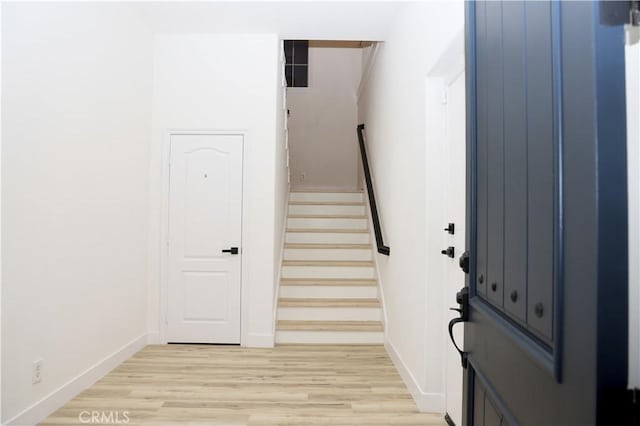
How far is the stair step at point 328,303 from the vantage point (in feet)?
13.0

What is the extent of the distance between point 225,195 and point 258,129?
738 millimetres

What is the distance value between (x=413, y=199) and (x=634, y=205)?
2.20 metres

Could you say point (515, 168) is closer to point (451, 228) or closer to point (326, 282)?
point (451, 228)

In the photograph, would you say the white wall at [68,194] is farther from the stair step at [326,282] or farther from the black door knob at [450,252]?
the black door knob at [450,252]

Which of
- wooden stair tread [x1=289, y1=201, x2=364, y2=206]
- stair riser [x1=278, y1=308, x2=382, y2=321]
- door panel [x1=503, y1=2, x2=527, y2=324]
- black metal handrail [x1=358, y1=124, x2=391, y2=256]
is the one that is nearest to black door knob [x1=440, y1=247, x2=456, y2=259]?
black metal handrail [x1=358, y1=124, x2=391, y2=256]

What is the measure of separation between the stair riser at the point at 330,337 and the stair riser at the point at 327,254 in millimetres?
1006

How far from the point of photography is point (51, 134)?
238 centimetres

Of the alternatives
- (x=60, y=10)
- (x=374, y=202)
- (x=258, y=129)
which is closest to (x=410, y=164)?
(x=374, y=202)

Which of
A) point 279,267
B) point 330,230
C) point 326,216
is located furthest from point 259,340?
point 326,216

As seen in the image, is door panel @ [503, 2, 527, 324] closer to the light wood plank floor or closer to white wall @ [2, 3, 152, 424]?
the light wood plank floor

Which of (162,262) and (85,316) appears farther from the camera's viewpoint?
(162,262)

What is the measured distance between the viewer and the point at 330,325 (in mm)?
3828

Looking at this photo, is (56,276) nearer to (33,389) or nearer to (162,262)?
(33,389)

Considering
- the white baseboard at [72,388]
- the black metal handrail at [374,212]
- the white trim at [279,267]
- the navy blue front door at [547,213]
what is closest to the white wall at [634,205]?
the navy blue front door at [547,213]
